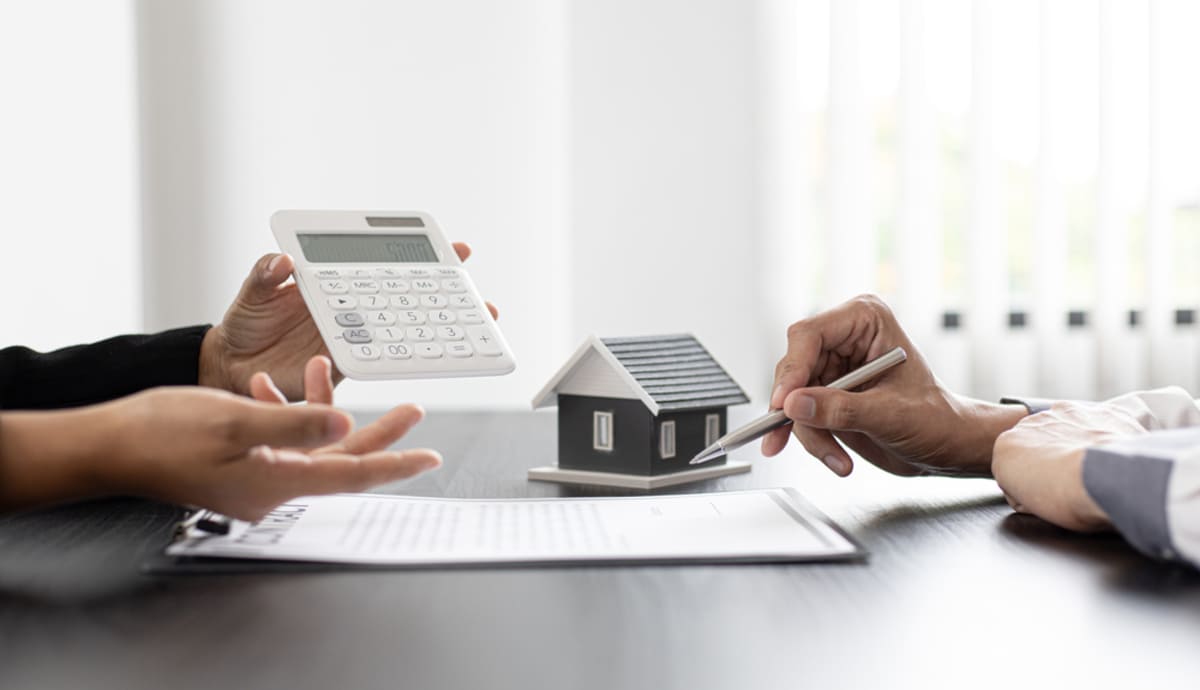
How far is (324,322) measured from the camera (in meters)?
0.88

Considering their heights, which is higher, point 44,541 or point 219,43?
point 219,43

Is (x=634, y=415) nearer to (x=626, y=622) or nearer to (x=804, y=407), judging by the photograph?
(x=804, y=407)

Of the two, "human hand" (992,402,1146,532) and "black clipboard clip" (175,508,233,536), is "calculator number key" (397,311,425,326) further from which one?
"human hand" (992,402,1146,532)

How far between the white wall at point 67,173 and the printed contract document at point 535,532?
1.92 metres

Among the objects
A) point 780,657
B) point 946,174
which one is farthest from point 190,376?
point 946,174

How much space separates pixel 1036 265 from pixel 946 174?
352 mm

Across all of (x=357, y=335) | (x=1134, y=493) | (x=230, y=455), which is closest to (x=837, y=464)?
(x=1134, y=493)

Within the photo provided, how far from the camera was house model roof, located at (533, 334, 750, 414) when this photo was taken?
93 centimetres

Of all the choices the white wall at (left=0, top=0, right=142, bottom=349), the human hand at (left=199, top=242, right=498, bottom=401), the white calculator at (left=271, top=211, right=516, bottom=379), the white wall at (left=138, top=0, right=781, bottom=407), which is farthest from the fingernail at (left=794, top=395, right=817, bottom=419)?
the white wall at (left=138, top=0, right=781, bottom=407)

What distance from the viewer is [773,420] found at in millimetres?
848

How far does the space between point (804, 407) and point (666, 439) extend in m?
0.14

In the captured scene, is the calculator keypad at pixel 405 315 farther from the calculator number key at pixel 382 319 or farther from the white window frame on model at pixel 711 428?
the white window frame on model at pixel 711 428

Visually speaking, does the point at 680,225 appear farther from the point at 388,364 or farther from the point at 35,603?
the point at 35,603

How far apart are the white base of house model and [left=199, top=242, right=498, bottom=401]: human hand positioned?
189 millimetres
